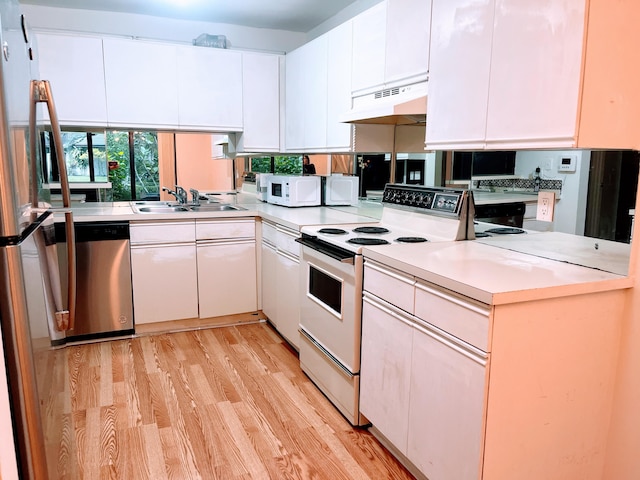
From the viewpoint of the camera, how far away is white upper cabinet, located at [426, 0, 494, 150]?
1910mm

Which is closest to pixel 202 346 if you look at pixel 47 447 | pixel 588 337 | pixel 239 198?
pixel 239 198

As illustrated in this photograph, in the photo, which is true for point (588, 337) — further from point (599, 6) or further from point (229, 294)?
point (229, 294)

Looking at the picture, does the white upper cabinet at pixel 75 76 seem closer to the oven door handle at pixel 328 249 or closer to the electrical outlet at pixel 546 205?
the oven door handle at pixel 328 249

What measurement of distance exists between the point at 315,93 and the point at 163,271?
169 cm

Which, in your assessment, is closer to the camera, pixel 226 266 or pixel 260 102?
pixel 226 266

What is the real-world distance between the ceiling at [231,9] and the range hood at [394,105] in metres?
1.28

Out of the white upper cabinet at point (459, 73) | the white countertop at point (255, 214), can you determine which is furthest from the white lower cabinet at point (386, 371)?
the white countertop at point (255, 214)

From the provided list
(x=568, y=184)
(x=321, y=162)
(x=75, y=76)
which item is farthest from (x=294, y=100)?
(x=568, y=184)

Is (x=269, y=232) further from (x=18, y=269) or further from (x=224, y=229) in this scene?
(x=18, y=269)

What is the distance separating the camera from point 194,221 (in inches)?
136

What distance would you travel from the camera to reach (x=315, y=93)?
349 cm

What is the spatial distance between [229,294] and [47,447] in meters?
2.47

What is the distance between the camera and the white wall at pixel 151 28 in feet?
12.4

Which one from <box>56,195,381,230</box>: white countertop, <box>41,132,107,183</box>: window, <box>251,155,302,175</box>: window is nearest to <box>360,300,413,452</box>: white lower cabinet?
<box>56,195,381,230</box>: white countertop
